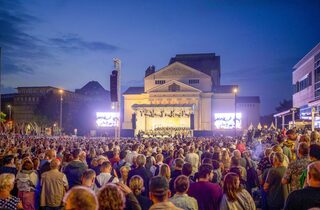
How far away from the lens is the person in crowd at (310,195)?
15.5 feet

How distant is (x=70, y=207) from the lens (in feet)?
11.5

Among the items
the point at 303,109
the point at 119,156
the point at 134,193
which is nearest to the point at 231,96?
the point at 303,109

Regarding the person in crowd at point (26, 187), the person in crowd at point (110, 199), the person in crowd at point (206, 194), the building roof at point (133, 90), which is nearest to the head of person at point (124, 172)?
the person in crowd at point (206, 194)

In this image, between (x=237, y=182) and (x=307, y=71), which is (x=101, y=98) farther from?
(x=237, y=182)

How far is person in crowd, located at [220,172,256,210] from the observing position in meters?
5.39

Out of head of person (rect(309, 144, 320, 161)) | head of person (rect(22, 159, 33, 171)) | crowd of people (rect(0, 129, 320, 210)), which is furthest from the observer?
head of person (rect(22, 159, 33, 171))

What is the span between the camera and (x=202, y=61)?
83375mm

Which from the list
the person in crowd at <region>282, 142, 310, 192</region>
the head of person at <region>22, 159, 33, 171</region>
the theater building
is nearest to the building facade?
the theater building

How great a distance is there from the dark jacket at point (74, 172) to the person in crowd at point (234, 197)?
4.09 metres

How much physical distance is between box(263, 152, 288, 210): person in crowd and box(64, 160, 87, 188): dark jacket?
393cm

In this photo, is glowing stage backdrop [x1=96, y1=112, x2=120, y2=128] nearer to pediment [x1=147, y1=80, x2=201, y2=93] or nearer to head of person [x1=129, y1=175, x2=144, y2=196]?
pediment [x1=147, y1=80, x2=201, y2=93]

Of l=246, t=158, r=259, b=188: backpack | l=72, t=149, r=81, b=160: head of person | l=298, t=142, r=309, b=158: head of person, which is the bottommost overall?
l=246, t=158, r=259, b=188: backpack

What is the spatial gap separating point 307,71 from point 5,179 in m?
45.6

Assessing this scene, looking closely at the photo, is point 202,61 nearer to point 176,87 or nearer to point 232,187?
point 176,87
